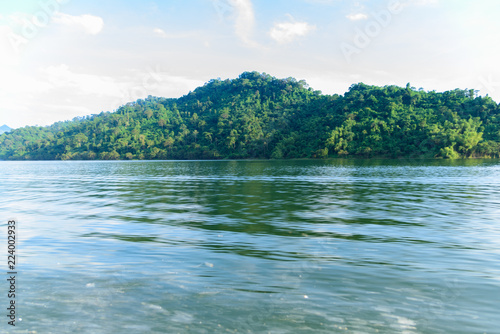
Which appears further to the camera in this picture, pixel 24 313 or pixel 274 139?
pixel 274 139

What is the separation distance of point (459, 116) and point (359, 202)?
161320mm

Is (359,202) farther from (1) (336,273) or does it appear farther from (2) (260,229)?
(1) (336,273)

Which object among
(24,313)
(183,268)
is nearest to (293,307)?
(183,268)

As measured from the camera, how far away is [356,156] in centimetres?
16338

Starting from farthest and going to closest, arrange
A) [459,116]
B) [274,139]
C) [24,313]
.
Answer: [274,139] → [459,116] → [24,313]

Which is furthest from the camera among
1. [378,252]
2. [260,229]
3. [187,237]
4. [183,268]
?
[260,229]

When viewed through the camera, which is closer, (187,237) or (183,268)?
(183,268)

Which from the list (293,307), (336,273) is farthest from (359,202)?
(293,307)

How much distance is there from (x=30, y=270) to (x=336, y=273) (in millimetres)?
9571

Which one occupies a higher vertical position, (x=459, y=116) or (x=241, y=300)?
(x=459, y=116)

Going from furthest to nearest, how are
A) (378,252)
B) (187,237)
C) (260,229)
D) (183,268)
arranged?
1. (260,229)
2. (187,237)
3. (378,252)
4. (183,268)

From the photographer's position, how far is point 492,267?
11344 millimetres

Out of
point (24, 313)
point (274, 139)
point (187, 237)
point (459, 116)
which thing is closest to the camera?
point (24, 313)

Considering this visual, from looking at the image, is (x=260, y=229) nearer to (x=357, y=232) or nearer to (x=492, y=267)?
(x=357, y=232)
